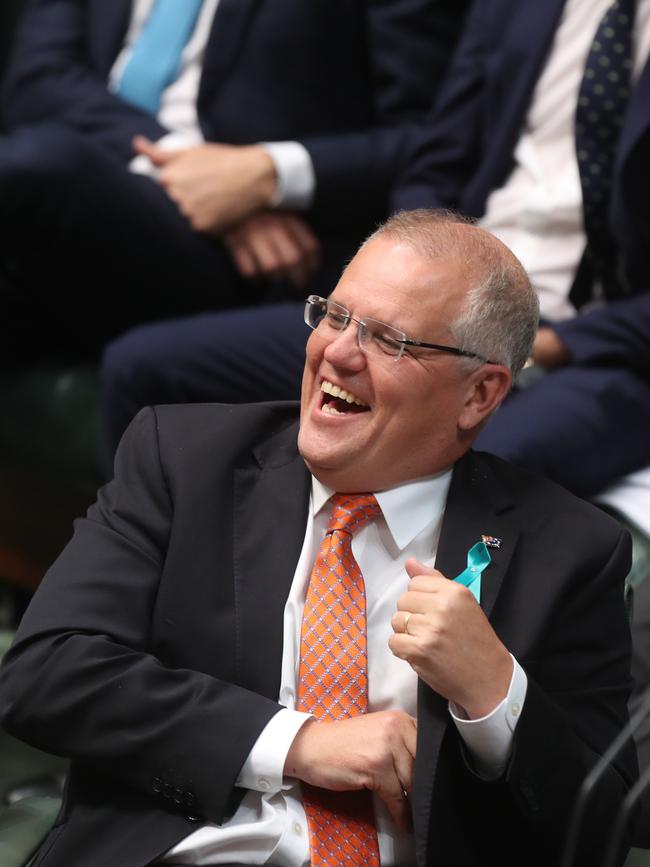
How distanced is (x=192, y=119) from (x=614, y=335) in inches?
34.1

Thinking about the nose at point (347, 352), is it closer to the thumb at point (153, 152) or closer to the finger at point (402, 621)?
the finger at point (402, 621)

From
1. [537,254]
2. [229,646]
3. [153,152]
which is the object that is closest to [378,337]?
[229,646]

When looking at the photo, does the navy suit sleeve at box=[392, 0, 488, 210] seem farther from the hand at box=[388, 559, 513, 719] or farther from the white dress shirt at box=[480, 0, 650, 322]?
the hand at box=[388, 559, 513, 719]

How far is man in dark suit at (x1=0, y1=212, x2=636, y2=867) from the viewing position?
110 cm

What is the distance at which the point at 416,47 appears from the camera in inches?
85.8

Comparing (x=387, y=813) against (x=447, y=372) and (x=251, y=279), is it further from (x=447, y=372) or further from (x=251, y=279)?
(x=251, y=279)

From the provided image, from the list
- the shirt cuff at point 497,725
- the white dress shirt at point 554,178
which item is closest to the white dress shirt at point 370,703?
the shirt cuff at point 497,725

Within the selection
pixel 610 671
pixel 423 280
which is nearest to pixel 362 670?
pixel 610 671

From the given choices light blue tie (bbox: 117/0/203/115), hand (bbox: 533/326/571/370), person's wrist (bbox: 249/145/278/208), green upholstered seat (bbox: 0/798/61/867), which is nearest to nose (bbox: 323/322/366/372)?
green upholstered seat (bbox: 0/798/61/867)

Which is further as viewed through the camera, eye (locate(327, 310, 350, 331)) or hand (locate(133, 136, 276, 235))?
hand (locate(133, 136, 276, 235))

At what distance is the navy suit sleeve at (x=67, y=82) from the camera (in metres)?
2.23

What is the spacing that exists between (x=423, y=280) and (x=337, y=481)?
20 cm

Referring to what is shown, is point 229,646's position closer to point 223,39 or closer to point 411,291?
point 411,291

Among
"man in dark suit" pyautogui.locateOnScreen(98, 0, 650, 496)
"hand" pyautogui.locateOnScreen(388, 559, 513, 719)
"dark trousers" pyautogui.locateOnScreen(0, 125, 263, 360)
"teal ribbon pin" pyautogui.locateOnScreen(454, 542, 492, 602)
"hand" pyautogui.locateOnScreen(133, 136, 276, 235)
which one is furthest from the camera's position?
"hand" pyautogui.locateOnScreen(133, 136, 276, 235)
